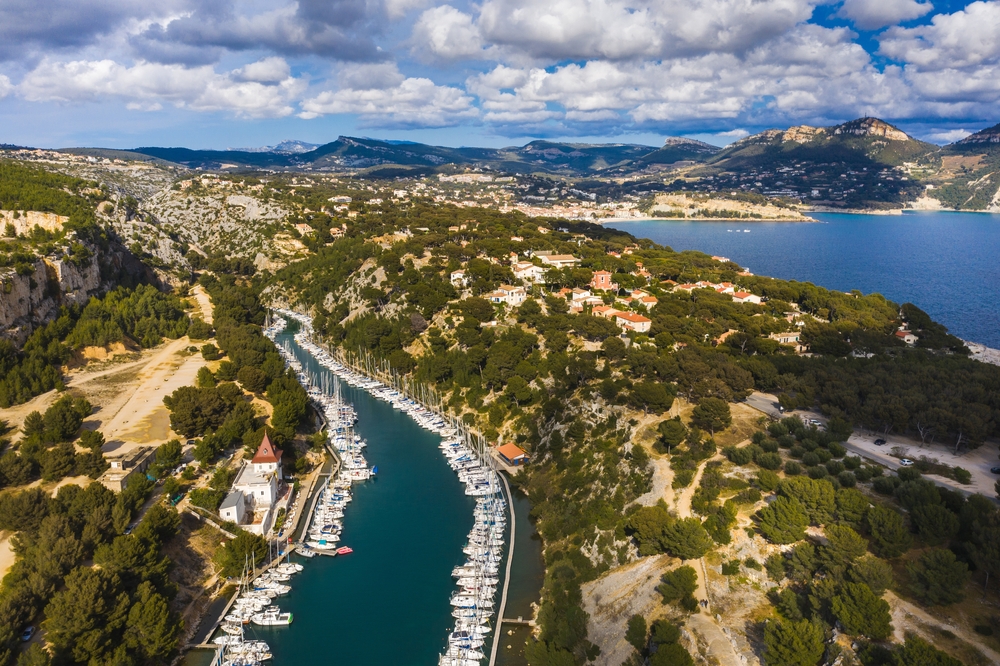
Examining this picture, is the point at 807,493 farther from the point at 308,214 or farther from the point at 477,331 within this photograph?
the point at 308,214

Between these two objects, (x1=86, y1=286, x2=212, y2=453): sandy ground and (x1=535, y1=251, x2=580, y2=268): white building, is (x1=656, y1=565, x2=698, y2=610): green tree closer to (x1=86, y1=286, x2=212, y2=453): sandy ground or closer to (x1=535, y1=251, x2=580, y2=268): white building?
(x1=86, y1=286, x2=212, y2=453): sandy ground

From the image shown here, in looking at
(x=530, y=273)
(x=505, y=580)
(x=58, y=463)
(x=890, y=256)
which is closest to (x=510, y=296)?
(x=530, y=273)

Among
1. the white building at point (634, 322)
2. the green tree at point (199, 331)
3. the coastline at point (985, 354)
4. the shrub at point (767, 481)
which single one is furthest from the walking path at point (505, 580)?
the coastline at point (985, 354)

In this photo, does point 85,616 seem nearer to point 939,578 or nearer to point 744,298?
point 939,578

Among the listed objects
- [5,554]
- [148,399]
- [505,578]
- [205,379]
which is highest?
[205,379]

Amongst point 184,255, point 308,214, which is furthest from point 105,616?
point 308,214

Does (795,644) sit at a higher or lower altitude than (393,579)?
higher
